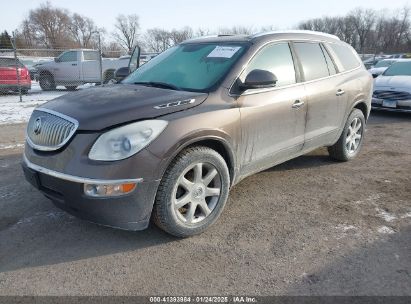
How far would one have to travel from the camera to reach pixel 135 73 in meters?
4.47

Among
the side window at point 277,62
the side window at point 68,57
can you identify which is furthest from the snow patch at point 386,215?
the side window at point 68,57

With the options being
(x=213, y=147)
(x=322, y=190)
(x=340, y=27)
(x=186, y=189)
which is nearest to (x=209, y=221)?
(x=186, y=189)

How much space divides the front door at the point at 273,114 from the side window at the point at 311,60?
212mm

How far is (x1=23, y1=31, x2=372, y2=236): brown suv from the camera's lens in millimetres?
2834

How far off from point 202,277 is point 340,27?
112882 mm

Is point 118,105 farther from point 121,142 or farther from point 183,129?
point 183,129

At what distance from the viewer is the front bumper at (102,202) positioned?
2820 millimetres

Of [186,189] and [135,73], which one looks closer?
[186,189]

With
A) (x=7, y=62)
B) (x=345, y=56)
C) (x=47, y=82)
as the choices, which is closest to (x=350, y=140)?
(x=345, y=56)

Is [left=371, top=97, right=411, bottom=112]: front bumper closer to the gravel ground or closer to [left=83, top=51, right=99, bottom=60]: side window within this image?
the gravel ground

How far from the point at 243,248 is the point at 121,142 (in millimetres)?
1353

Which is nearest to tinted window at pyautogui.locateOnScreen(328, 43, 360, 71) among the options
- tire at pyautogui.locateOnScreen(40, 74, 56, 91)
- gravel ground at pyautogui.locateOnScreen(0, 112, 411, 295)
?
gravel ground at pyautogui.locateOnScreen(0, 112, 411, 295)

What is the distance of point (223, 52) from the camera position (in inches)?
151

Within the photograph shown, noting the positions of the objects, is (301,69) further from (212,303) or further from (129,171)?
(212,303)
